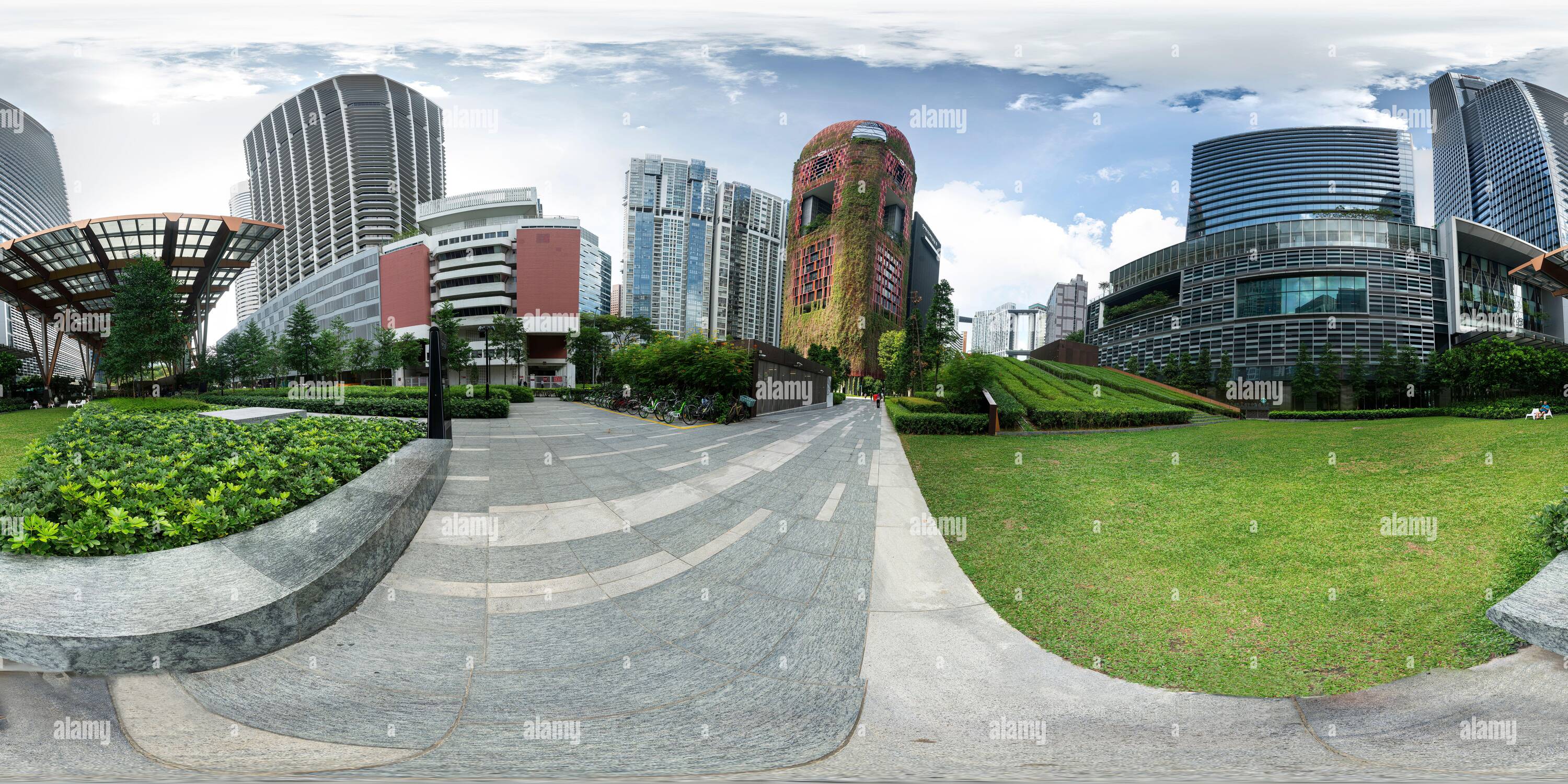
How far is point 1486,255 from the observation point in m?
32.5

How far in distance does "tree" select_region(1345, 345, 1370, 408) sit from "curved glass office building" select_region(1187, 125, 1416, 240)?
1615 centimetres

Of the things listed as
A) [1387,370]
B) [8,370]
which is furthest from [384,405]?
[8,370]

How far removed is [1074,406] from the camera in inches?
538

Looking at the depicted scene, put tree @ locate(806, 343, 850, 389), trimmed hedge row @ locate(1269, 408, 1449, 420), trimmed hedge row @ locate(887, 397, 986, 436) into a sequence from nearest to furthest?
trimmed hedge row @ locate(887, 397, 986, 436), trimmed hedge row @ locate(1269, 408, 1449, 420), tree @ locate(806, 343, 850, 389)

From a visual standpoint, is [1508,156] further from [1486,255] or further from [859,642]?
[859,642]

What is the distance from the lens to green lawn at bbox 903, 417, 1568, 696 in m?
2.82

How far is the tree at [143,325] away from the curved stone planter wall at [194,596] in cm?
1739

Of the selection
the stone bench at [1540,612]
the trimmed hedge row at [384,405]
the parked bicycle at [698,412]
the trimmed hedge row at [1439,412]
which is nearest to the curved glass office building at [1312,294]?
the trimmed hedge row at [1439,412]

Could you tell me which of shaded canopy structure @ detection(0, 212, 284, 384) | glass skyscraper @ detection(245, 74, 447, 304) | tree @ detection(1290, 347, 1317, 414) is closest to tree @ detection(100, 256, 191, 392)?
shaded canopy structure @ detection(0, 212, 284, 384)

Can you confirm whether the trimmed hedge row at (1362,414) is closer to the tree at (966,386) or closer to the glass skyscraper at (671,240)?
the tree at (966,386)

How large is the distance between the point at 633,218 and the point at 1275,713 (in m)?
78.7

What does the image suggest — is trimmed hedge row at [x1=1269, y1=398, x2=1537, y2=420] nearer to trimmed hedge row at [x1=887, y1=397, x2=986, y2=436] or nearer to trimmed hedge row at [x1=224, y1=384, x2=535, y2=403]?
trimmed hedge row at [x1=887, y1=397, x2=986, y2=436]

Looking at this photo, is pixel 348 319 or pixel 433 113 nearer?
pixel 348 319

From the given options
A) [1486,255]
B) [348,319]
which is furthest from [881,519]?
[1486,255]
